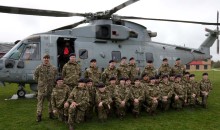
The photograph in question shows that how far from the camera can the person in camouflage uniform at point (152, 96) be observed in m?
8.05

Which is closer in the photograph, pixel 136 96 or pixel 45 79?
pixel 45 79

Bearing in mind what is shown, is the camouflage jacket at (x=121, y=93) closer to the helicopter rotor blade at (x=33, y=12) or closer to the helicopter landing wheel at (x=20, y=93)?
the helicopter rotor blade at (x=33, y=12)

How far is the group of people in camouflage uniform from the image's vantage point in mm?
7016

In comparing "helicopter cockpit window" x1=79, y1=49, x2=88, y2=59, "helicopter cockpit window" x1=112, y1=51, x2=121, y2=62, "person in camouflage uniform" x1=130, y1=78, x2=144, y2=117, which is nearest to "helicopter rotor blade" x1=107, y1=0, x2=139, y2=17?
"helicopter cockpit window" x1=112, y1=51, x2=121, y2=62

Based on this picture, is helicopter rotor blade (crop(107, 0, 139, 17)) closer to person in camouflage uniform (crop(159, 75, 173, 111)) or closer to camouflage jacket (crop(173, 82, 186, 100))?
person in camouflage uniform (crop(159, 75, 173, 111))

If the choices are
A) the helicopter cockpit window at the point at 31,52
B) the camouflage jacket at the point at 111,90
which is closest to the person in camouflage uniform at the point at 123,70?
the camouflage jacket at the point at 111,90

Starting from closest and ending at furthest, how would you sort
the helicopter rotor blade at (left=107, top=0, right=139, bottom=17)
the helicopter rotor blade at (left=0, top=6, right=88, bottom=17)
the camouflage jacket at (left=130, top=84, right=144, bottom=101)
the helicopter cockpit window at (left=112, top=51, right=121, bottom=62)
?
the helicopter rotor blade at (left=0, top=6, right=88, bottom=17) → the camouflage jacket at (left=130, top=84, right=144, bottom=101) → the helicopter rotor blade at (left=107, top=0, right=139, bottom=17) → the helicopter cockpit window at (left=112, top=51, right=121, bottom=62)

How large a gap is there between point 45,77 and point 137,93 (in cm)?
260

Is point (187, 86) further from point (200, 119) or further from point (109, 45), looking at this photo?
point (109, 45)

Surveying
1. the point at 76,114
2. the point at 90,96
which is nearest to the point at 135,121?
the point at 90,96

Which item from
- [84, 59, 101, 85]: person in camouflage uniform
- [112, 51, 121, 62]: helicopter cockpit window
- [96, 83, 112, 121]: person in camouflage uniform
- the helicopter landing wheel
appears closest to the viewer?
[96, 83, 112, 121]: person in camouflage uniform

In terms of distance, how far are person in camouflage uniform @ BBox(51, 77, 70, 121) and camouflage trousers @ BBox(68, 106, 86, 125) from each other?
0.27 meters

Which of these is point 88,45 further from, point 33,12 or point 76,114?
point 76,114

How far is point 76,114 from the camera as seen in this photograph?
7.03 meters
